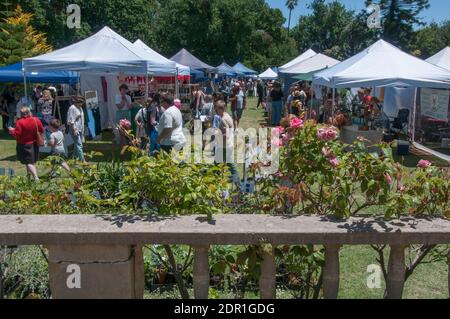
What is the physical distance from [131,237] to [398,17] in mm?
56070

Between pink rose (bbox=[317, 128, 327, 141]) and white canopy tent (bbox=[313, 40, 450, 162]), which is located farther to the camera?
white canopy tent (bbox=[313, 40, 450, 162])

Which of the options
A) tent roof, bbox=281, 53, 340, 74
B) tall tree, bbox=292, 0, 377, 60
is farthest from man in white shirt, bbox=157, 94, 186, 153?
tall tree, bbox=292, 0, 377, 60

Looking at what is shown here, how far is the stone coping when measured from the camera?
6.79 feet

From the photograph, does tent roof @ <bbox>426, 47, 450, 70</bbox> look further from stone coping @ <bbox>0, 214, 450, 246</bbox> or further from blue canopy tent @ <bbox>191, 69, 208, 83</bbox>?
stone coping @ <bbox>0, 214, 450, 246</bbox>

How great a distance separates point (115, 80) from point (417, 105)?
985 cm

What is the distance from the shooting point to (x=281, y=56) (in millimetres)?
58562

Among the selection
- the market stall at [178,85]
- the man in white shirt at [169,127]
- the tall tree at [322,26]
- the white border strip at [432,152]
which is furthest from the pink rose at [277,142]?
the tall tree at [322,26]

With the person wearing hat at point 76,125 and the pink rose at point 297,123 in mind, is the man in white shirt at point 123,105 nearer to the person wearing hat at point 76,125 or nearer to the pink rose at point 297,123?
the person wearing hat at point 76,125

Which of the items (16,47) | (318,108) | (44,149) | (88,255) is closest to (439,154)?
(318,108)

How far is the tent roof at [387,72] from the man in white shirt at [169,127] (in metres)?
5.31

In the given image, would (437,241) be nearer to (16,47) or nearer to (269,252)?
(269,252)

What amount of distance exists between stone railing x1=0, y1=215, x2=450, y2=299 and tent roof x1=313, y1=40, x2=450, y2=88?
10307 mm

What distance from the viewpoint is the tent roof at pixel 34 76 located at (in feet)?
50.5

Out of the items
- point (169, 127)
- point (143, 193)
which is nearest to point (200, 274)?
point (143, 193)
